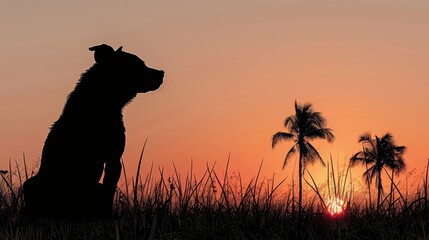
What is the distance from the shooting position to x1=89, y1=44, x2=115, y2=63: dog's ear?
764cm

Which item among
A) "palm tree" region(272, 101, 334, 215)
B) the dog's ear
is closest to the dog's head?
the dog's ear

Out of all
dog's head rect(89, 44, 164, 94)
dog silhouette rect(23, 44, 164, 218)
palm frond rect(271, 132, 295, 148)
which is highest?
palm frond rect(271, 132, 295, 148)

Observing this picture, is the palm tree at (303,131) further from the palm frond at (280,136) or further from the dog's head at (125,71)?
the dog's head at (125,71)

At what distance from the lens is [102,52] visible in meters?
7.67

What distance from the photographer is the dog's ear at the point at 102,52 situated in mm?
7639

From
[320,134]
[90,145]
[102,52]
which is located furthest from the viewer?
[320,134]

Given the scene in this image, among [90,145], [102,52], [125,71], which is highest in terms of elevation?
[102,52]

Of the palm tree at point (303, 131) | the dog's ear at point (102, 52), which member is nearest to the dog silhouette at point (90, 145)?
the dog's ear at point (102, 52)

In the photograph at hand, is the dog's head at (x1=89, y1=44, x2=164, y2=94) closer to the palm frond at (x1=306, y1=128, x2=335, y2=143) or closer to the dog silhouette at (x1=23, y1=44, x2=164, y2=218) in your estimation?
the dog silhouette at (x1=23, y1=44, x2=164, y2=218)

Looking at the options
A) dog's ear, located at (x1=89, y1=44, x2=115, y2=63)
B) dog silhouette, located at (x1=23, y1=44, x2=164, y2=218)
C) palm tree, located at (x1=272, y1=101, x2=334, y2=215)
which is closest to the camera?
dog silhouette, located at (x1=23, y1=44, x2=164, y2=218)

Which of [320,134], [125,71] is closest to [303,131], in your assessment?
[320,134]

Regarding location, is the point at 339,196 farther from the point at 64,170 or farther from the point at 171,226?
the point at 64,170

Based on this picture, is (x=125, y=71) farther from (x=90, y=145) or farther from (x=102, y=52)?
(x=90, y=145)

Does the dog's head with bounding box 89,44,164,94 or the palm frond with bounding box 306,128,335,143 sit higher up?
the palm frond with bounding box 306,128,335,143
